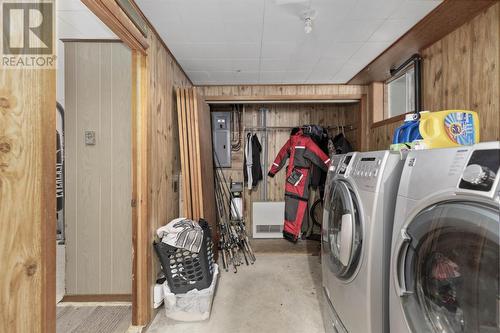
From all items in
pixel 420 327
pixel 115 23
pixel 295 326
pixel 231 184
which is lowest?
pixel 295 326

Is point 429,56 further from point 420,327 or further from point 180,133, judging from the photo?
point 180,133

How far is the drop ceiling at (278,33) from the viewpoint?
146cm

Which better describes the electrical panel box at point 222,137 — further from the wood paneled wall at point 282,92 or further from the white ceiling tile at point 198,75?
the white ceiling tile at point 198,75

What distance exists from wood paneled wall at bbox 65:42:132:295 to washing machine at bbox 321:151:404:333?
1772mm

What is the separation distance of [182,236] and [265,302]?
3.31 feet

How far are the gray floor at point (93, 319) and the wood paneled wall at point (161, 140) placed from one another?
26cm

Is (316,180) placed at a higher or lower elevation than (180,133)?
lower

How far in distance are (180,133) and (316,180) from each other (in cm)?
191

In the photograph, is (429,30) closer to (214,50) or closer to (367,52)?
(367,52)

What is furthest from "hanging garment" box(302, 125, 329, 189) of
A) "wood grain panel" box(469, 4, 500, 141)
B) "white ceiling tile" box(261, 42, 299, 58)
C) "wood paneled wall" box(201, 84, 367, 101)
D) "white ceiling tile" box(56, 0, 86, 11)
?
"white ceiling tile" box(56, 0, 86, 11)

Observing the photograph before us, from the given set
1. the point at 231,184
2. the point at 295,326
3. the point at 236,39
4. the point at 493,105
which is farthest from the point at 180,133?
the point at 493,105

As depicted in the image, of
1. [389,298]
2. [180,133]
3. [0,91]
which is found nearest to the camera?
[0,91]

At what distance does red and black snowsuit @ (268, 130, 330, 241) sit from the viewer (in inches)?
118

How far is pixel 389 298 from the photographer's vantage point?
984 millimetres
